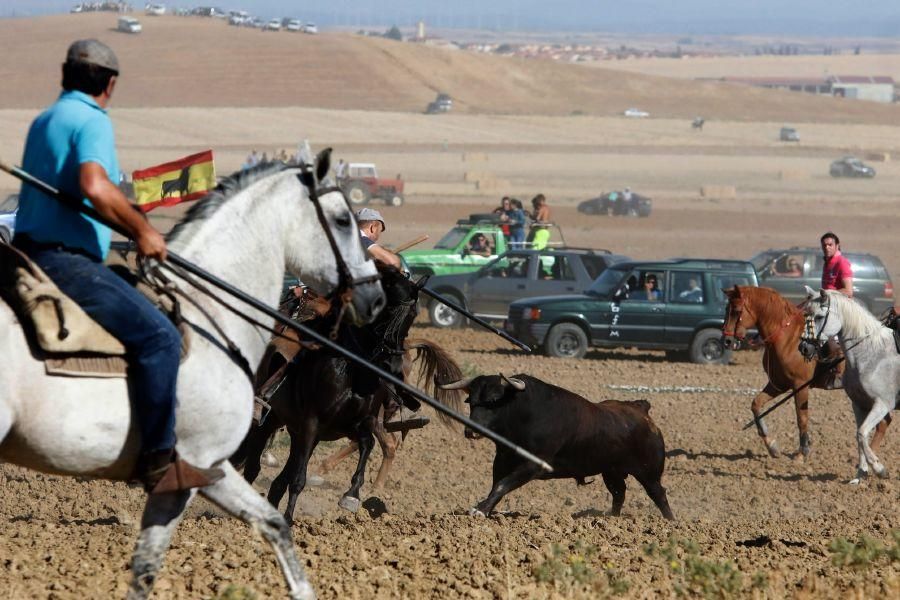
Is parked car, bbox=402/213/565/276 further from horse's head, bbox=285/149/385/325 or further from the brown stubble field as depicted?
horse's head, bbox=285/149/385/325

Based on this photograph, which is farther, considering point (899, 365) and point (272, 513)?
point (899, 365)

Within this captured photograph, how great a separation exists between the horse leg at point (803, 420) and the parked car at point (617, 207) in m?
38.5

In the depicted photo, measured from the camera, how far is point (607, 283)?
81.2ft

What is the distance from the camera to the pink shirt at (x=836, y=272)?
643 inches

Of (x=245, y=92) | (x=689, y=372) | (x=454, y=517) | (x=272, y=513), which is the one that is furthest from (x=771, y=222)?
(x=245, y=92)

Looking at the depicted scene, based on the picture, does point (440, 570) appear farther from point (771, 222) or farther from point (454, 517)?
point (771, 222)

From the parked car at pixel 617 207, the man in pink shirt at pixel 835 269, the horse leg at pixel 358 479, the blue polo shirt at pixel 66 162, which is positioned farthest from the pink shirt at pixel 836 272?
the parked car at pixel 617 207

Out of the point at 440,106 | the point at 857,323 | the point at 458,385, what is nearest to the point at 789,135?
the point at 440,106

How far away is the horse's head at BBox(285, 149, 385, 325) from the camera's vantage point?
6484mm

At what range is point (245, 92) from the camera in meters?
107

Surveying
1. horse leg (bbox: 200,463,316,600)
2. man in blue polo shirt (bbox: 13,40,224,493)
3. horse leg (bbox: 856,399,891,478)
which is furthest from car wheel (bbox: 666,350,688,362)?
man in blue polo shirt (bbox: 13,40,224,493)

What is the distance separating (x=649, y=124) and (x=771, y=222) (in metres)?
51.6

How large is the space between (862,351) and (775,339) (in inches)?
77.6

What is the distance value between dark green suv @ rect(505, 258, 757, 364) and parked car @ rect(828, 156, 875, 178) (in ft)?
175
